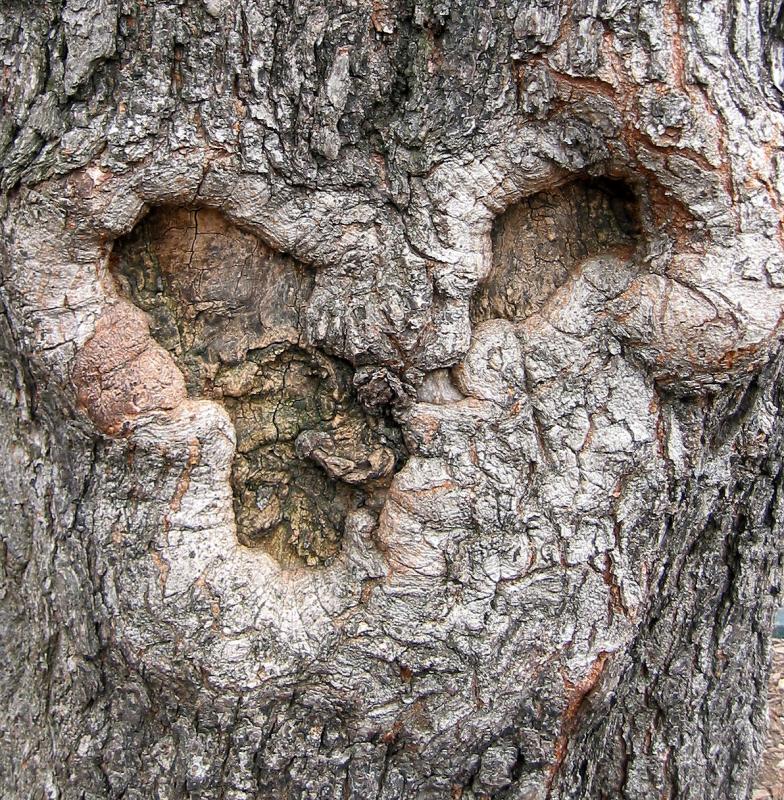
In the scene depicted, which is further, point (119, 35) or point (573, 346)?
point (573, 346)

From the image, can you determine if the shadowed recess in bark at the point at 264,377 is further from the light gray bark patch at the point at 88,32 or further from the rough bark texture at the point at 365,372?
the light gray bark patch at the point at 88,32

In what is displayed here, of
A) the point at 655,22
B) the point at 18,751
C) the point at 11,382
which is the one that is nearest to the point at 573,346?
the point at 655,22

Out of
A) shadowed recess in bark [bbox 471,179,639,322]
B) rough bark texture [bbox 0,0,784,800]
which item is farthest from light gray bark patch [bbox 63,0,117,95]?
shadowed recess in bark [bbox 471,179,639,322]

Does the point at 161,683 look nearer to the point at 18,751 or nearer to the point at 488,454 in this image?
the point at 18,751

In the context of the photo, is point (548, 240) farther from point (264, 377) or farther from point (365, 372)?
point (264, 377)

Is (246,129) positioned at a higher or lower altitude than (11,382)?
higher

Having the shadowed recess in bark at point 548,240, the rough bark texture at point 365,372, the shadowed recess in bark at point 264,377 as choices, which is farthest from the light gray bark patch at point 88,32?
the shadowed recess in bark at point 548,240

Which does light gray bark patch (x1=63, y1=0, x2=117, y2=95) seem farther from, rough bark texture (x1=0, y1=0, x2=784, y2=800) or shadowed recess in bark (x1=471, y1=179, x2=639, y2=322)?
shadowed recess in bark (x1=471, y1=179, x2=639, y2=322)
